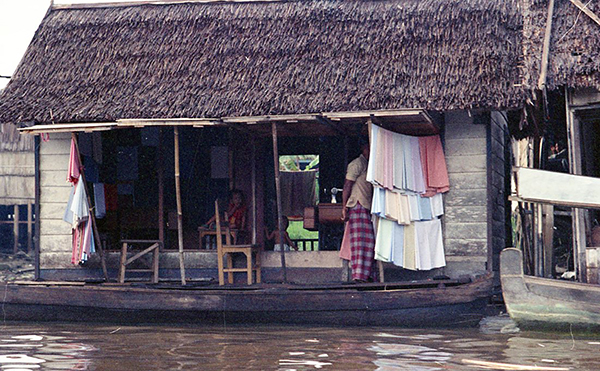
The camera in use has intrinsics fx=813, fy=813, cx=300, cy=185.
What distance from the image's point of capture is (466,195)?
10.5m

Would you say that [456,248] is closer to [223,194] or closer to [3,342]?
[223,194]

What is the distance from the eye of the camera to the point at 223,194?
515 inches

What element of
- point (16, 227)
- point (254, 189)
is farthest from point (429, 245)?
point (16, 227)

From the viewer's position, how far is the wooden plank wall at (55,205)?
11.4 m

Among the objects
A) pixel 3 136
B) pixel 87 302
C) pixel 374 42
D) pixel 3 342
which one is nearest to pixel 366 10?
pixel 374 42

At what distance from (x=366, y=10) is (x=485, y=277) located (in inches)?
173

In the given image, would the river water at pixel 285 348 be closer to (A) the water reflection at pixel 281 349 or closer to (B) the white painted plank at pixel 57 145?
(A) the water reflection at pixel 281 349

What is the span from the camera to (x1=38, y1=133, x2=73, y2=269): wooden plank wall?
1144cm

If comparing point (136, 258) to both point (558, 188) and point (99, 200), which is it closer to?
point (99, 200)

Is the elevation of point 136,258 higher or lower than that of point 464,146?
lower

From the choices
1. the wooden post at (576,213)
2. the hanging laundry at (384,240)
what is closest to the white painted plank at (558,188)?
the wooden post at (576,213)

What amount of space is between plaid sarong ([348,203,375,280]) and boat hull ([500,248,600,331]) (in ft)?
5.99

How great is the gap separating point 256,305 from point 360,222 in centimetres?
173

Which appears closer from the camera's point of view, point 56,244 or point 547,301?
point 547,301
